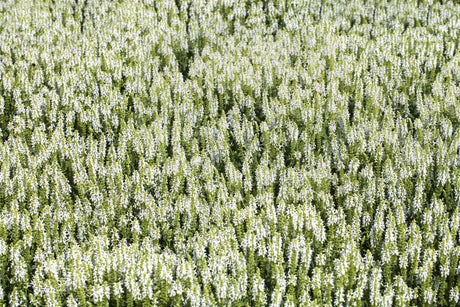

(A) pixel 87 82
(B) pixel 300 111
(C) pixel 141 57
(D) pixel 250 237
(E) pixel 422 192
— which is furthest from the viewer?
(C) pixel 141 57

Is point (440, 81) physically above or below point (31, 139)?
above

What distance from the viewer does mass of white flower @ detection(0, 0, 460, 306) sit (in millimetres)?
4055

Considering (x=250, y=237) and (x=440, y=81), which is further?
(x=440, y=81)

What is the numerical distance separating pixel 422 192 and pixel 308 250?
59.7 inches

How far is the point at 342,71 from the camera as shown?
23.4 ft

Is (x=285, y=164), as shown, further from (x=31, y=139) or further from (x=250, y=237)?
(x=31, y=139)

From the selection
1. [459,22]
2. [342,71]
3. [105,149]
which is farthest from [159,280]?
[459,22]

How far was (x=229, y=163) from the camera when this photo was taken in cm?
523

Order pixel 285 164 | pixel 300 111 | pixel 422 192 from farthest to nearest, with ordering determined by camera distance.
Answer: pixel 300 111, pixel 285 164, pixel 422 192

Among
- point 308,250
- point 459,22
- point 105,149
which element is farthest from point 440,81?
point 105,149

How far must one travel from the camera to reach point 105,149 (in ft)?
19.1

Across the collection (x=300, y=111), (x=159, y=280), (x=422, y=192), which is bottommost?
(x=159, y=280)

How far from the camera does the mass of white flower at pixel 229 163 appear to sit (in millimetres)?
4055

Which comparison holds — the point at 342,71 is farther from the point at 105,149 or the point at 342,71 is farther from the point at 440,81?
the point at 105,149
